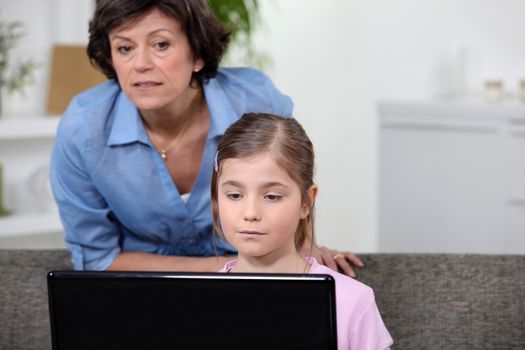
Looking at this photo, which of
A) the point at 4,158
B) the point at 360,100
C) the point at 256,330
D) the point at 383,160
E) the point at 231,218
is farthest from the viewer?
the point at 360,100

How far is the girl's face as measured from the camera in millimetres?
1600

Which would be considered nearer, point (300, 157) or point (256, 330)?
point (256, 330)

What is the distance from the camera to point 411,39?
4.93 meters

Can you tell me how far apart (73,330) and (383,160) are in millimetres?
3508

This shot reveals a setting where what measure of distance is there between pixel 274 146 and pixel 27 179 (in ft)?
8.51

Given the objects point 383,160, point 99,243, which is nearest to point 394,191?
point 383,160

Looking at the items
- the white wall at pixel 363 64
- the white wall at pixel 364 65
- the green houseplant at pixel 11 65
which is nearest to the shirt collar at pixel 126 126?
the green houseplant at pixel 11 65

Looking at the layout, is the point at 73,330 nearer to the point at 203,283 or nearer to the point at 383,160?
the point at 203,283

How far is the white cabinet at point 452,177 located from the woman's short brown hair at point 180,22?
2232 millimetres

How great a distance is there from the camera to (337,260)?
84.7 inches

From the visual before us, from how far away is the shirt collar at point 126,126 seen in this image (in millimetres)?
2273

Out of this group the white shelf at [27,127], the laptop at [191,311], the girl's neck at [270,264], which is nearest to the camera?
the laptop at [191,311]

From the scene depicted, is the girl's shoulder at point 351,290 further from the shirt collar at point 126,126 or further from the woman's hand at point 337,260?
the shirt collar at point 126,126

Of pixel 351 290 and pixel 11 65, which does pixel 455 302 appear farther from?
pixel 11 65
